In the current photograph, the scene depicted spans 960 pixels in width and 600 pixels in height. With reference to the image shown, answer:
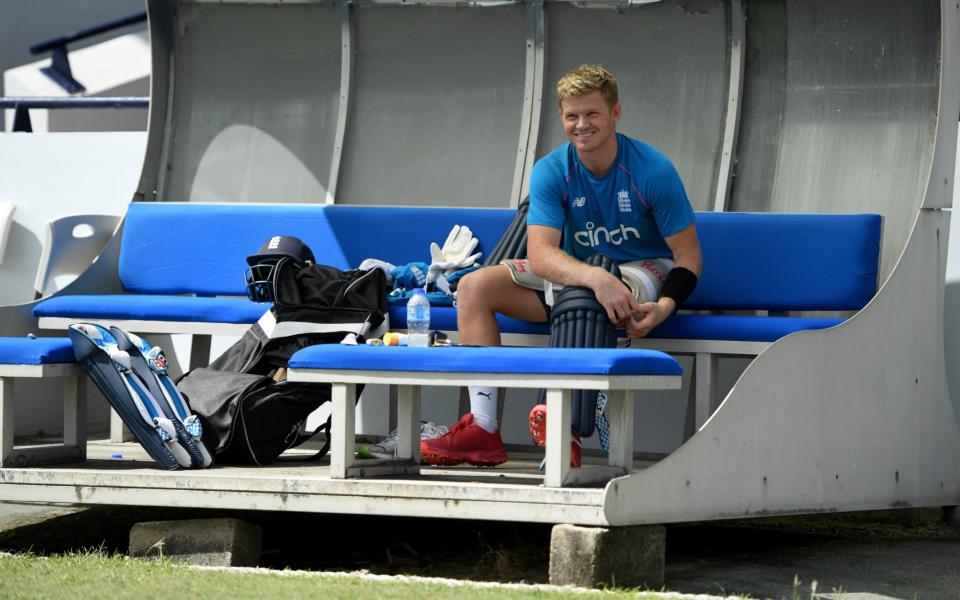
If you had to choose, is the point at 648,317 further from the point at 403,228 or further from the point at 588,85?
the point at 403,228

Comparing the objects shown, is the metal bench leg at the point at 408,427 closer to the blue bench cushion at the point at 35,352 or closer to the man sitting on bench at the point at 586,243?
the man sitting on bench at the point at 586,243

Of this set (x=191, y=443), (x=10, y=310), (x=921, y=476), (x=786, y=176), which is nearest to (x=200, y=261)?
(x=10, y=310)

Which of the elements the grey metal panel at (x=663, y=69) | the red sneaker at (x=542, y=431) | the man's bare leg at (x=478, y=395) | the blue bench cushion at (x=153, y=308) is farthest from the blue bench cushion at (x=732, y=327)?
the grey metal panel at (x=663, y=69)

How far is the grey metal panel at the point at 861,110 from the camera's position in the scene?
21.7ft

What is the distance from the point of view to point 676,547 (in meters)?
5.47

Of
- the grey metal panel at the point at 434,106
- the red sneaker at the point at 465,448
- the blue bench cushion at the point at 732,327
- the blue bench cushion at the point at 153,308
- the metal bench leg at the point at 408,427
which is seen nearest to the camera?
→ the metal bench leg at the point at 408,427

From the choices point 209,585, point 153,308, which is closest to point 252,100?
point 153,308

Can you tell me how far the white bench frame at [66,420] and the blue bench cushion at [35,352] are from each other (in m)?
0.02

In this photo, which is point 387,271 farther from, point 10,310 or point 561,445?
point 561,445

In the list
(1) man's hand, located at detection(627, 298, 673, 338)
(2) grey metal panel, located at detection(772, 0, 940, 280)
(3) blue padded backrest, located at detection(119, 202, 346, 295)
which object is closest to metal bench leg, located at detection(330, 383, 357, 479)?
(1) man's hand, located at detection(627, 298, 673, 338)

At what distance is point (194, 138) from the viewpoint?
796 cm

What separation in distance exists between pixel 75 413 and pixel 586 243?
1909mm

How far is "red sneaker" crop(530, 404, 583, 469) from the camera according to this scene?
4.70m

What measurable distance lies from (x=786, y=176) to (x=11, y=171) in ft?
14.3
